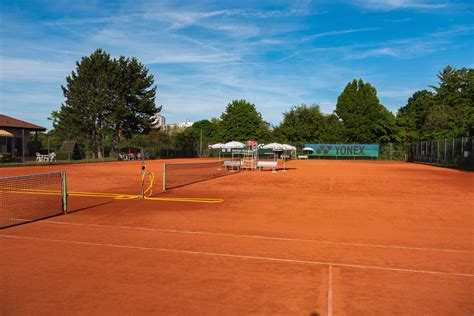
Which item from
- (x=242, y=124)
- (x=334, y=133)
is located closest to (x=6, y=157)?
(x=242, y=124)

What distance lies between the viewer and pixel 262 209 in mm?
11352

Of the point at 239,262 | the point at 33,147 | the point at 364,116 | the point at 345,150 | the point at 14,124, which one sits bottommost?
the point at 239,262

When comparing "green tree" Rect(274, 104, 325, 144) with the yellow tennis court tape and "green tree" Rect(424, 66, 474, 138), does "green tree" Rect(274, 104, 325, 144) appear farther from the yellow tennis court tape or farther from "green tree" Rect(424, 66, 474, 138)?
the yellow tennis court tape

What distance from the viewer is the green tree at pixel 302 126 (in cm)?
7569

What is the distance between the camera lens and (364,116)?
72.8 m

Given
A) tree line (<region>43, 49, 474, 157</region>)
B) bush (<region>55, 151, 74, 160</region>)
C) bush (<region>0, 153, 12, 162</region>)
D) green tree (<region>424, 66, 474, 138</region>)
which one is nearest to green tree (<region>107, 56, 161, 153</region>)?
tree line (<region>43, 49, 474, 157</region>)

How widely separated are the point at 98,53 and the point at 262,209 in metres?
48.0

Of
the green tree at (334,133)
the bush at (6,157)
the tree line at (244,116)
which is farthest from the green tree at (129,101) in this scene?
the green tree at (334,133)

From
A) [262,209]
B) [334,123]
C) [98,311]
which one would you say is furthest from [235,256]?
[334,123]

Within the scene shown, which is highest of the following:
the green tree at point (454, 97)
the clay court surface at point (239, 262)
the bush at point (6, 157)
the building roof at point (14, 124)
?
the green tree at point (454, 97)

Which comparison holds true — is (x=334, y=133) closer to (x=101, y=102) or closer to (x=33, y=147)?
(x=101, y=102)

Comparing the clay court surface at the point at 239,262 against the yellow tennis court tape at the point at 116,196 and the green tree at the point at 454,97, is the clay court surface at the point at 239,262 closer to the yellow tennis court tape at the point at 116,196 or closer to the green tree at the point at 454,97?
the yellow tennis court tape at the point at 116,196

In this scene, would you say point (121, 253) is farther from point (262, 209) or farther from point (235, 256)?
point (262, 209)

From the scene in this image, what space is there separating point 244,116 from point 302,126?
12.4 meters
